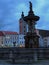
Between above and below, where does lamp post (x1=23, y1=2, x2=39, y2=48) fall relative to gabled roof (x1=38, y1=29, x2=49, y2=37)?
below

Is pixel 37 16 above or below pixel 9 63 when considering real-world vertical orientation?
above

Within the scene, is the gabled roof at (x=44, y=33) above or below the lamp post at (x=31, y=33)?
above

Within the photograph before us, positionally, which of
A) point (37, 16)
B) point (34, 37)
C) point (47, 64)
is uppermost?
point (37, 16)

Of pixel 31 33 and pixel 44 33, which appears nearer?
pixel 31 33

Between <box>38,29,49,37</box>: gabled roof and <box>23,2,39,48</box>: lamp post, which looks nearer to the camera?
<box>23,2,39,48</box>: lamp post

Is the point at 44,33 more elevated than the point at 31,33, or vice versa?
the point at 44,33

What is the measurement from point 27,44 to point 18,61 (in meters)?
12.7

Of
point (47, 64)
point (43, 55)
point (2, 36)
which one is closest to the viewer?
point (47, 64)

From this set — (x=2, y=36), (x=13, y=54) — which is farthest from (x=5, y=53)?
(x=2, y=36)

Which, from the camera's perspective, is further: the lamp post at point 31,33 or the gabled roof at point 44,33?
the gabled roof at point 44,33

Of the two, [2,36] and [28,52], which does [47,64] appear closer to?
[28,52]

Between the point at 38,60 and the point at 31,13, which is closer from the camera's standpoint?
the point at 38,60

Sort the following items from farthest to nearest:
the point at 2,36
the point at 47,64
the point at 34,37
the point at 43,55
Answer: the point at 2,36 → the point at 34,37 → the point at 43,55 → the point at 47,64

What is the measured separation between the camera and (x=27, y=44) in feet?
82.6
